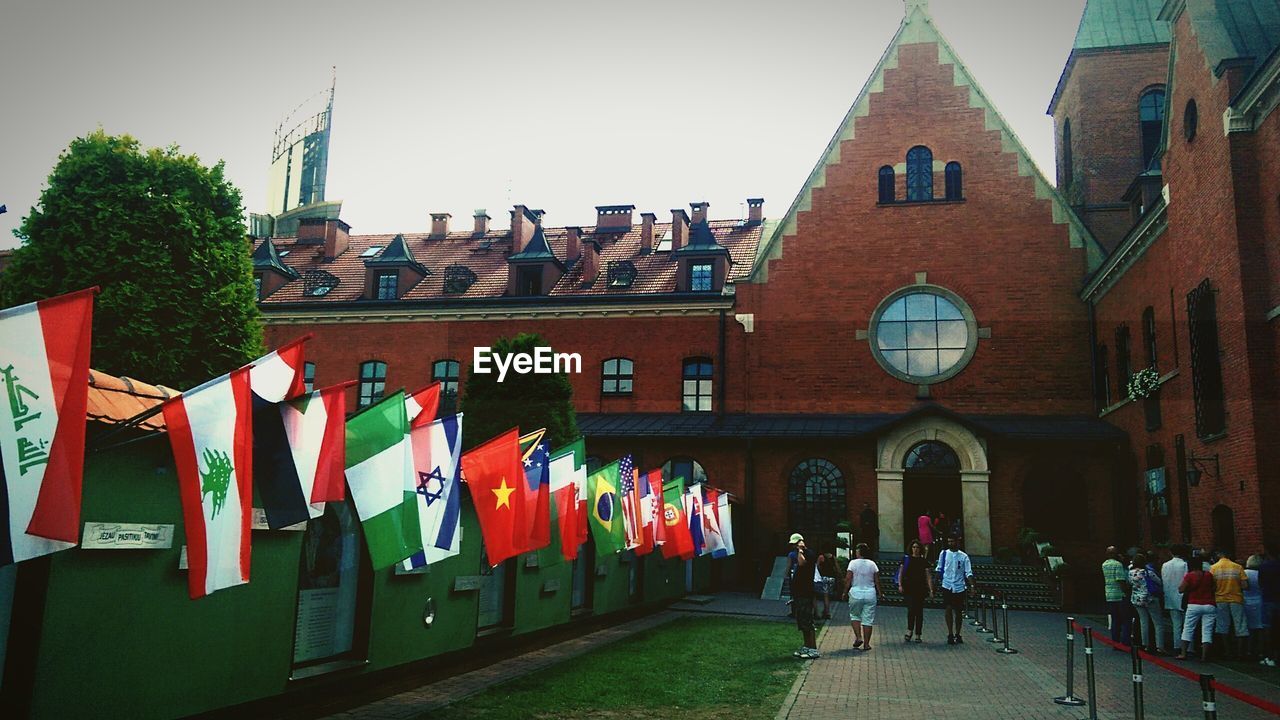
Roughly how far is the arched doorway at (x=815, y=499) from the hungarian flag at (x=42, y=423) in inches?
1072

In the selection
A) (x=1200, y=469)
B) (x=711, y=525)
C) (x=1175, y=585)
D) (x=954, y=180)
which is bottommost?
(x=1175, y=585)

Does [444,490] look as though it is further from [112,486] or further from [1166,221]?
[1166,221]

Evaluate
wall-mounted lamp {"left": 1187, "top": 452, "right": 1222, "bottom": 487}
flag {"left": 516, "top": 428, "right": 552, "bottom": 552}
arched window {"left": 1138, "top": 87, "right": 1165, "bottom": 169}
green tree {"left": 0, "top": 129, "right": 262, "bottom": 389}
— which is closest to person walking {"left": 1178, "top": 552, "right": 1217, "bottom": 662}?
wall-mounted lamp {"left": 1187, "top": 452, "right": 1222, "bottom": 487}

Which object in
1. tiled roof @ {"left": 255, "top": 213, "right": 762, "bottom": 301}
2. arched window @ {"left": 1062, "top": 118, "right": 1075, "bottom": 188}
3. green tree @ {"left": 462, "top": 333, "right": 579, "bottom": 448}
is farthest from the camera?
arched window @ {"left": 1062, "top": 118, "right": 1075, "bottom": 188}

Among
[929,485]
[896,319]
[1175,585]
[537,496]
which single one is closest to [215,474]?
[537,496]

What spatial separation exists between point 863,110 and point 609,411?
14.3 meters

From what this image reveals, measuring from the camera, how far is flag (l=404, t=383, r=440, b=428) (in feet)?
34.9

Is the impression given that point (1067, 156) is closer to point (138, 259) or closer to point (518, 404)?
point (518, 404)

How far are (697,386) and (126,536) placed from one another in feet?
90.5

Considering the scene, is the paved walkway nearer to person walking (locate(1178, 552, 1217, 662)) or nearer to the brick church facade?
person walking (locate(1178, 552, 1217, 662))

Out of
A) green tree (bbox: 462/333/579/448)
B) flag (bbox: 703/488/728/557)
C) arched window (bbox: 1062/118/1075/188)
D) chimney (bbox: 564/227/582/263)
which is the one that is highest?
arched window (bbox: 1062/118/1075/188)

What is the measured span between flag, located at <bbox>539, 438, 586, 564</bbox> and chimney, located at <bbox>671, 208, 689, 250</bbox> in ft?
78.7

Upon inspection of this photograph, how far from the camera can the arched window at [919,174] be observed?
109ft

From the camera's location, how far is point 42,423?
5676 millimetres
